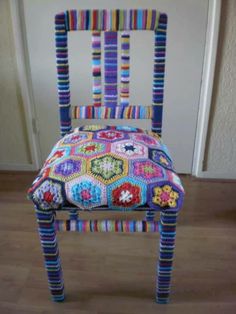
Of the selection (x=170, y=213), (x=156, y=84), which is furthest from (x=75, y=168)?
(x=156, y=84)

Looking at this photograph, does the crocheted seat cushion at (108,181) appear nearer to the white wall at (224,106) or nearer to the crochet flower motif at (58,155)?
the crochet flower motif at (58,155)

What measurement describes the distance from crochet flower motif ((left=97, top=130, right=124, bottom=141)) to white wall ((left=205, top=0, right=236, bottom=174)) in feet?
2.18

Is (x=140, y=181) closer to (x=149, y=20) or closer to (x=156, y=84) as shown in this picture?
(x=156, y=84)

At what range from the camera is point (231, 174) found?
1715mm

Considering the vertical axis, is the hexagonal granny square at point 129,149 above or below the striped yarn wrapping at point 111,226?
above

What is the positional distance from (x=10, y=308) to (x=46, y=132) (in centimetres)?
90

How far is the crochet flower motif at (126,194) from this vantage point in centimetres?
85

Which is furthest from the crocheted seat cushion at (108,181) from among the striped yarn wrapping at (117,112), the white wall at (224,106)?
the white wall at (224,106)

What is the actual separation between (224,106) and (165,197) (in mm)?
860

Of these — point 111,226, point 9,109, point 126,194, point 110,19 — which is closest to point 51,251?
point 111,226

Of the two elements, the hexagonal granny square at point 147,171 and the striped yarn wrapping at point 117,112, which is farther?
the striped yarn wrapping at point 117,112

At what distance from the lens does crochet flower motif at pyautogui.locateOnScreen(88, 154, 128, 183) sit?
0.88 m

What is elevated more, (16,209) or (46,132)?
(46,132)

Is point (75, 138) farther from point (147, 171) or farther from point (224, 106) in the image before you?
point (224, 106)
